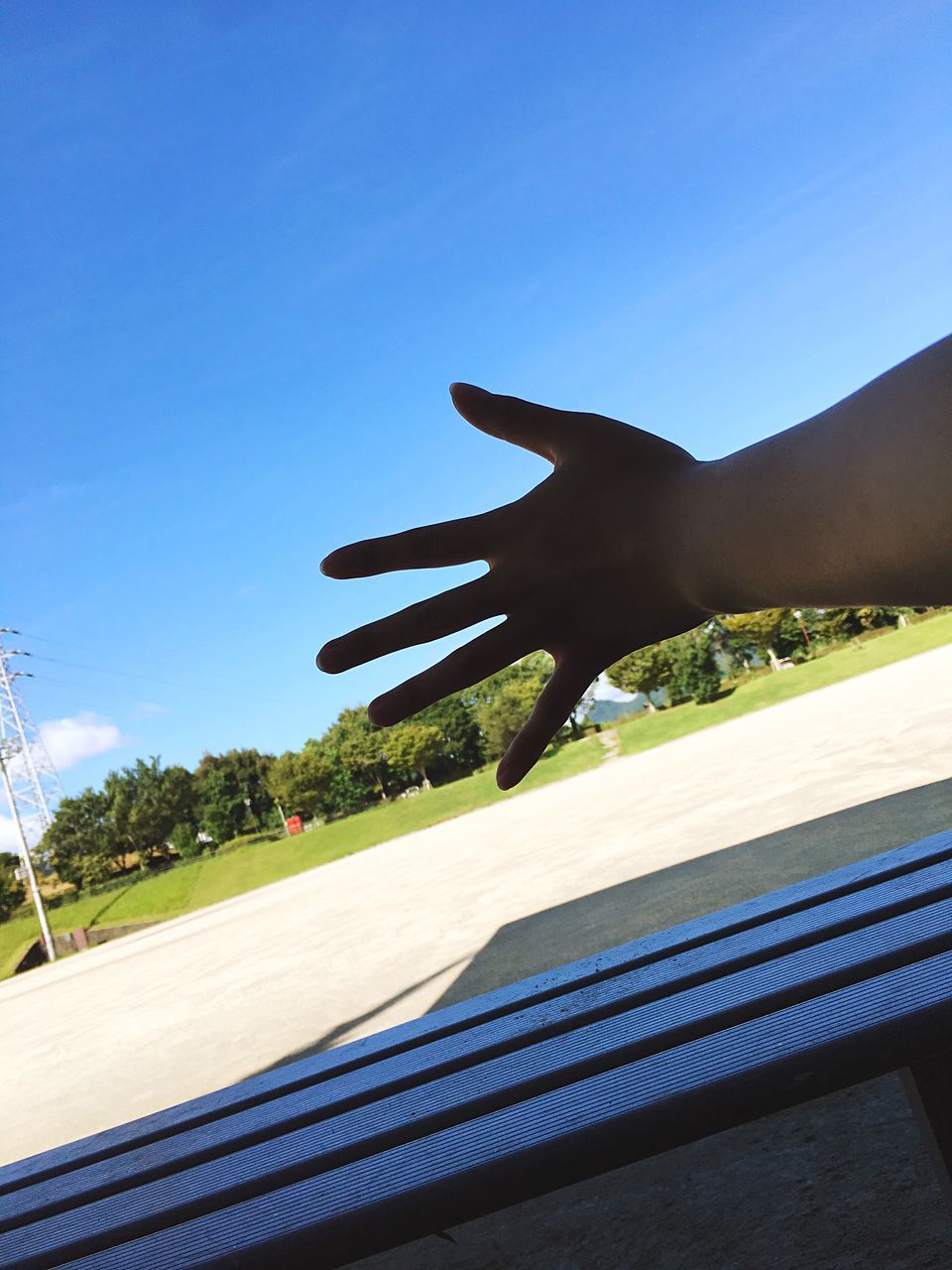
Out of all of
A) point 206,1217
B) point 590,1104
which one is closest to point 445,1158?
point 590,1104

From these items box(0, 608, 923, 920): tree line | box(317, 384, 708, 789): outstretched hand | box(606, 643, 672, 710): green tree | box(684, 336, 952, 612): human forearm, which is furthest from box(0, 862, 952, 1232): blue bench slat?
box(606, 643, 672, 710): green tree

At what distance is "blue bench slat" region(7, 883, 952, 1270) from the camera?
110 cm

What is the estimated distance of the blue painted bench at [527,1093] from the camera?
909 millimetres

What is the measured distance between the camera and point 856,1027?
945mm

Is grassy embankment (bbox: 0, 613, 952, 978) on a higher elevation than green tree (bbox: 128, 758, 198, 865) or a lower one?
lower

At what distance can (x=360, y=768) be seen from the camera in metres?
55.1

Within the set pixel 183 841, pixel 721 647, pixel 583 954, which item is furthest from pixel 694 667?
pixel 583 954

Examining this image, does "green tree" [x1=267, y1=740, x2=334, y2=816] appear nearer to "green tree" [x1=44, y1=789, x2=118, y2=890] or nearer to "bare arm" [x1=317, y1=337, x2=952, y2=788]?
"green tree" [x1=44, y1=789, x2=118, y2=890]

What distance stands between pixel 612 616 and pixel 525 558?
11cm

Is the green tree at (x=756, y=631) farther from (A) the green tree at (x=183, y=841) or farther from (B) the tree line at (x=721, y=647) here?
(A) the green tree at (x=183, y=841)

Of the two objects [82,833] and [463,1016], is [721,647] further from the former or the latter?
[463,1016]

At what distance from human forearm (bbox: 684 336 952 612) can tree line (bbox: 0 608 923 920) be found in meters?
44.9

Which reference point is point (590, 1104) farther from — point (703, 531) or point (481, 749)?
point (481, 749)

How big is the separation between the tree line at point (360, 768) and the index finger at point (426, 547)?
44.8 metres
